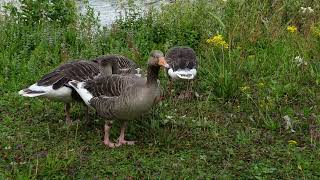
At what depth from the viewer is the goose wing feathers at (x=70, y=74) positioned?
6.13 metres

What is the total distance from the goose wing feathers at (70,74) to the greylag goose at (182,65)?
114cm

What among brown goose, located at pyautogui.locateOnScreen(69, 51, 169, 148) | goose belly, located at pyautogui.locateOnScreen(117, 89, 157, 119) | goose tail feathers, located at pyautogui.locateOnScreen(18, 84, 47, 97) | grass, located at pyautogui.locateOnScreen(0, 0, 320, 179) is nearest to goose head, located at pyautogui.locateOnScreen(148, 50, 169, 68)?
brown goose, located at pyautogui.locateOnScreen(69, 51, 169, 148)

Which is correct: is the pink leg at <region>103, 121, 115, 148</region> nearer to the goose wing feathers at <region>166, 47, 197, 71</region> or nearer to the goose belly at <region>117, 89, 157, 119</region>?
the goose belly at <region>117, 89, 157, 119</region>

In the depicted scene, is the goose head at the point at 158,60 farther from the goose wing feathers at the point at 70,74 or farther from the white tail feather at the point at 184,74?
the white tail feather at the point at 184,74

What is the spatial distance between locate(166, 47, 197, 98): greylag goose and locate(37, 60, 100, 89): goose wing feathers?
1.14 metres

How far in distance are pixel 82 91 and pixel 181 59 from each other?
1.74 metres

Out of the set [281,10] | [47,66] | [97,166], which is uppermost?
[281,10]

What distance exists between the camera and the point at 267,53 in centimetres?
842

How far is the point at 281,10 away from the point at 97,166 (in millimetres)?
5390

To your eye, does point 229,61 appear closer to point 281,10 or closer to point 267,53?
point 267,53

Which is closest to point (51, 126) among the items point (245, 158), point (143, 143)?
point (143, 143)

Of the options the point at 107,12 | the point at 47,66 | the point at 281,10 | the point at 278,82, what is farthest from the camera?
the point at 107,12

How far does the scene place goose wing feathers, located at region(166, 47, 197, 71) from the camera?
718 centimetres

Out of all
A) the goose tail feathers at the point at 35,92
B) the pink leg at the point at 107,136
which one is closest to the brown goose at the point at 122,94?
the pink leg at the point at 107,136
